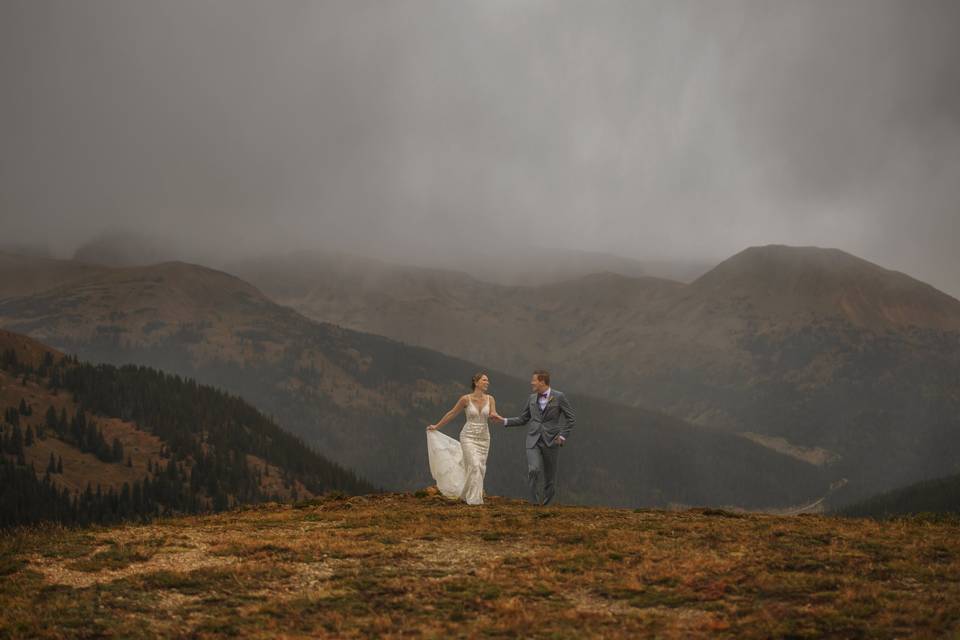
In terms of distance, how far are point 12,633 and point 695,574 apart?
589 inches

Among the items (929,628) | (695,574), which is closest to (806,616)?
(929,628)

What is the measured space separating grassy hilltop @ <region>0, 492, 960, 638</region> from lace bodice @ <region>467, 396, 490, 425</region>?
563 centimetres

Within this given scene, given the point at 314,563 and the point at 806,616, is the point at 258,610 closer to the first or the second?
the point at 314,563

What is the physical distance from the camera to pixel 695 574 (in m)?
18.8

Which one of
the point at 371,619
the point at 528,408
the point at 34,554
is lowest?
the point at 34,554

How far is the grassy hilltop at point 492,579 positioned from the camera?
1550 cm

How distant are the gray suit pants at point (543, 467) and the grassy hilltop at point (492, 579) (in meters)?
3.32

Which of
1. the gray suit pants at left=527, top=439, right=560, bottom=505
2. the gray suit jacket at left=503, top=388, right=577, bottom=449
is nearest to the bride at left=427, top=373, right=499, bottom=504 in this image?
the gray suit jacket at left=503, top=388, right=577, bottom=449

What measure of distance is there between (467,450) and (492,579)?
13525 mm

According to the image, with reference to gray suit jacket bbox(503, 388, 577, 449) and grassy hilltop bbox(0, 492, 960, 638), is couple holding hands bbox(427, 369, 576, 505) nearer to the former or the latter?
gray suit jacket bbox(503, 388, 577, 449)

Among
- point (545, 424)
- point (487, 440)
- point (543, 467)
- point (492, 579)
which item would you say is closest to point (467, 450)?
point (487, 440)

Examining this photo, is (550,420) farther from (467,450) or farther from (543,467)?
(467,450)

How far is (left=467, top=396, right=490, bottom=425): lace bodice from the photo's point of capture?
105ft

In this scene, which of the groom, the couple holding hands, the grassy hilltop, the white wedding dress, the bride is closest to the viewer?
the grassy hilltop
